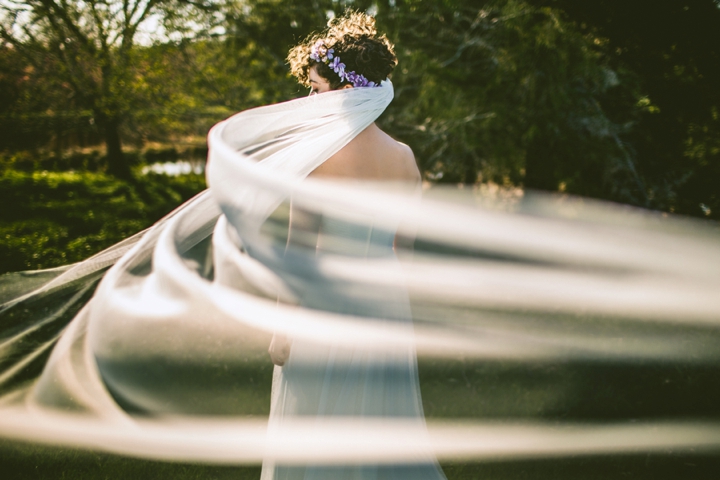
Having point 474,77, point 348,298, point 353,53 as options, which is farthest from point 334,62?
point 474,77

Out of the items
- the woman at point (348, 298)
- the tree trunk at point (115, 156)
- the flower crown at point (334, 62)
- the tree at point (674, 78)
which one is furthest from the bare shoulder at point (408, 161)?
the tree trunk at point (115, 156)

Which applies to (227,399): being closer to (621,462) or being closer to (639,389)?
(621,462)

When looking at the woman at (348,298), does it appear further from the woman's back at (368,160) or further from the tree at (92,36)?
the tree at (92,36)

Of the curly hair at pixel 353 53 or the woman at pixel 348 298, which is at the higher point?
the curly hair at pixel 353 53

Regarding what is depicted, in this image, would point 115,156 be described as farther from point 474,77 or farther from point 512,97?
point 512,97

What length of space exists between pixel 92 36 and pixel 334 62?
11.3 meters

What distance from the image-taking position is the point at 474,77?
5500mm

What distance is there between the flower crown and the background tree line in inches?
45.6

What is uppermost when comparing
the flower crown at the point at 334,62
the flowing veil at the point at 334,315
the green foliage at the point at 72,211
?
the flower crown at the point at 334,62

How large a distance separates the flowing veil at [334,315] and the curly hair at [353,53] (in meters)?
0.10

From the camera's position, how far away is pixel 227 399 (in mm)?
3590

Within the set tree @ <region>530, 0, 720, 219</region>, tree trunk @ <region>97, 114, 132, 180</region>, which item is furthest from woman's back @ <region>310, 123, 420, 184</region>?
tree trunk @ <region>97, 114, 132, 180</region>

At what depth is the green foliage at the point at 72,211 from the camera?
6.30 m

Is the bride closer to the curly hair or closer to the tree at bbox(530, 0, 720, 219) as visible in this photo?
the curly hair
